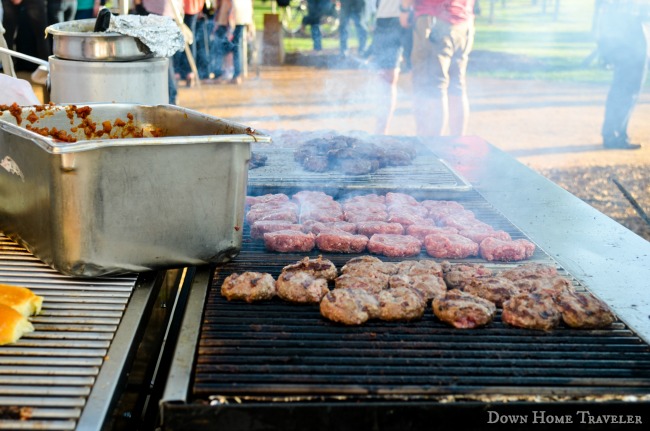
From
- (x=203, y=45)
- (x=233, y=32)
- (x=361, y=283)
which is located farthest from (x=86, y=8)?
(x=361, y=283)

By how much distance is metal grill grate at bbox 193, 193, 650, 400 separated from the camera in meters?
2.15

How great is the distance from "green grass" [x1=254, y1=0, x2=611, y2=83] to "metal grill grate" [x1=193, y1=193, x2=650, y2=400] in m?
14.6

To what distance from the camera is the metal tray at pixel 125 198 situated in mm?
2531

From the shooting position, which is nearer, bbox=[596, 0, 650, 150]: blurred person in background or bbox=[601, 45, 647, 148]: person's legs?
bbox=[596, 0, 650, 150]: blurred person in background

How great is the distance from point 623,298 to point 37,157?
8.14 ft

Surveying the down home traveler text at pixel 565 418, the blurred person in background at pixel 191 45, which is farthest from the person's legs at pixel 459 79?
the down home traveler text at pixel 565 418

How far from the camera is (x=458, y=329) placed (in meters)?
2.57

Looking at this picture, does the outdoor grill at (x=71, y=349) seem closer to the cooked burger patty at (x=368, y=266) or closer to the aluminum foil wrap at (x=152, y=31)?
the cooked burger patty at (x=368, y=266)

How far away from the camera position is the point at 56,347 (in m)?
2.26

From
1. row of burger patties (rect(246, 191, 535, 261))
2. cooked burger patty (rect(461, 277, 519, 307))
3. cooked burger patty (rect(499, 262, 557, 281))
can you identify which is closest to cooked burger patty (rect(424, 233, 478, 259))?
row of burger patties (rect(246, 191, 535, 261))

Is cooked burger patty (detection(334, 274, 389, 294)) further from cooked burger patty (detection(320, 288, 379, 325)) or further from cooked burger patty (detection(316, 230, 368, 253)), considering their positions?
cooked burger patty (detection(316, 230, 368, 253))

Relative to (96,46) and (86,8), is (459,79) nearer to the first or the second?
(96,46)

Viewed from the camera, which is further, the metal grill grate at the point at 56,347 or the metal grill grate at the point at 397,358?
the metal grill grate at the point at 397,358

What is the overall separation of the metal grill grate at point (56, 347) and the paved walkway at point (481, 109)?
7176 mm
